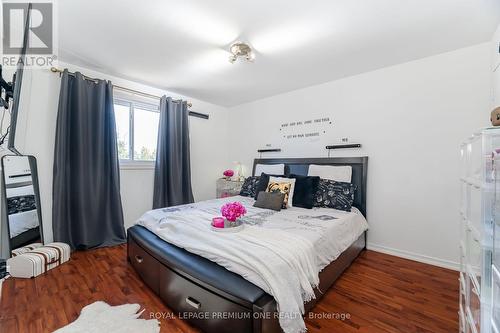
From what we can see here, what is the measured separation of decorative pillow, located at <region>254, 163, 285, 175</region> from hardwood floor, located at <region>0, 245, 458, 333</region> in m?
1.65

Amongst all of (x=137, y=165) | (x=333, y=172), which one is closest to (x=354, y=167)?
(x=333, y=172)

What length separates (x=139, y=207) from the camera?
3379 millimetres

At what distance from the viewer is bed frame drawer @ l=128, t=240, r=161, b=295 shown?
5.82 ft

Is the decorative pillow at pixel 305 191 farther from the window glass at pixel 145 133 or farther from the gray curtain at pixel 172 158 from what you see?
the window glass at pixel 145 133

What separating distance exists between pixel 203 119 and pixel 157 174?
4.79 feet

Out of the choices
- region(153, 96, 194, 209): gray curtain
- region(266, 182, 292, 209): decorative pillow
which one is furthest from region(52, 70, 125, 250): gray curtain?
region(266, 182, 292, 209): decorative pillow

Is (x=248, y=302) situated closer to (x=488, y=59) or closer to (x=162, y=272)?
(x=162, y=272)

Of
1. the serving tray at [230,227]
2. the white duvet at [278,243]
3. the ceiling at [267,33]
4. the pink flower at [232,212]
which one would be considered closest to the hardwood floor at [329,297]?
the white duvet at [278,243]

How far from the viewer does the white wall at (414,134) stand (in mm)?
2305

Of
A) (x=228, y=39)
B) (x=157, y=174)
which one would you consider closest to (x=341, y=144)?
(x=228, y=39)

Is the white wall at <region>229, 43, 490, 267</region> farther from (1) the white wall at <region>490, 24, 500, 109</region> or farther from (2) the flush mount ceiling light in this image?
(2) the flush mount ceiling light

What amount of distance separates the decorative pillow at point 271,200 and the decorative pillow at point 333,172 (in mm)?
746

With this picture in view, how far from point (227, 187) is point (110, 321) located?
282 centimetres

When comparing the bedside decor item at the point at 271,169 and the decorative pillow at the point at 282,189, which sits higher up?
the bedside decor item at the point at 271,169
